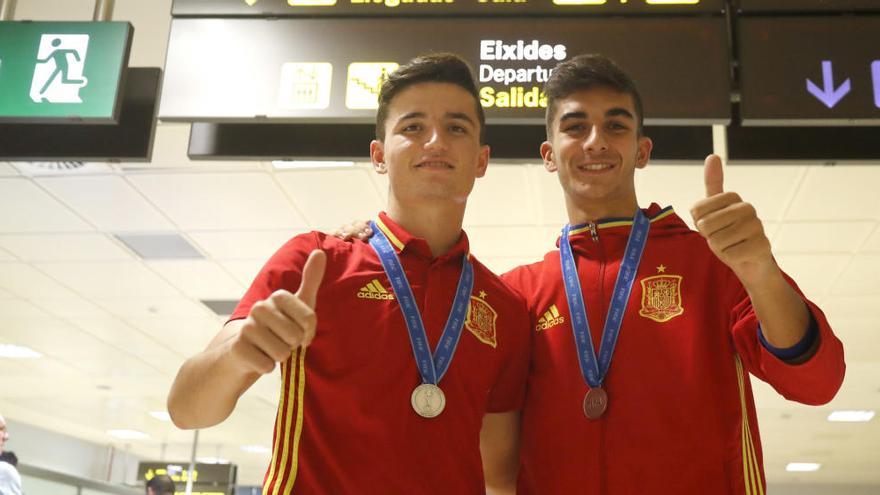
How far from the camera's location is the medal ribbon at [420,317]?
1.52m

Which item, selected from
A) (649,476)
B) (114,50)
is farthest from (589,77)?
(114,50)

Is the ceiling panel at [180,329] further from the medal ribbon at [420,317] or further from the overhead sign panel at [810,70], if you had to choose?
the medal ribbon at [420,317]

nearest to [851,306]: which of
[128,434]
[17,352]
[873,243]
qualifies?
[873,243]

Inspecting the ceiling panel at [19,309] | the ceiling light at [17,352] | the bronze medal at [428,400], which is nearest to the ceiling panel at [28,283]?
the ceiling panel at [19,309]

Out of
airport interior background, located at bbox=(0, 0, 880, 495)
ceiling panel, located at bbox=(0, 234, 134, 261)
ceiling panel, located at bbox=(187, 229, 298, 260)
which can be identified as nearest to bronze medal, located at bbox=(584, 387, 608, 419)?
airport interior background, located at bbox=(0, 0, 880, 495)

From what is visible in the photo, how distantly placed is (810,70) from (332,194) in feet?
10.6

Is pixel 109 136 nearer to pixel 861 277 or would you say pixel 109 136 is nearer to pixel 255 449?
pixel 861 277

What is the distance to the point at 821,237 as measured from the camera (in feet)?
17.9

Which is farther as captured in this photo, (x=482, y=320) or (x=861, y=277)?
(x=861, y=277)

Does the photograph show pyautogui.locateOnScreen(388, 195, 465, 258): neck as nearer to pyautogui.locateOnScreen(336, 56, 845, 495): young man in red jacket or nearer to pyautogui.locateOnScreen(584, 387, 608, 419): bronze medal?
pyautogui.locateOnScreen(336, 56, 845, 495): young man in red jacket

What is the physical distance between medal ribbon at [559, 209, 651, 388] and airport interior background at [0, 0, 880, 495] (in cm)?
69

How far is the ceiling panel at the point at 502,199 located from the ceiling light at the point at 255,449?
10.4 m

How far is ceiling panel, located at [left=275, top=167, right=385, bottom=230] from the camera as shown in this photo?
15.9 feet

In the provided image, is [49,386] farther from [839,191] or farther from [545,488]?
[545,488]
